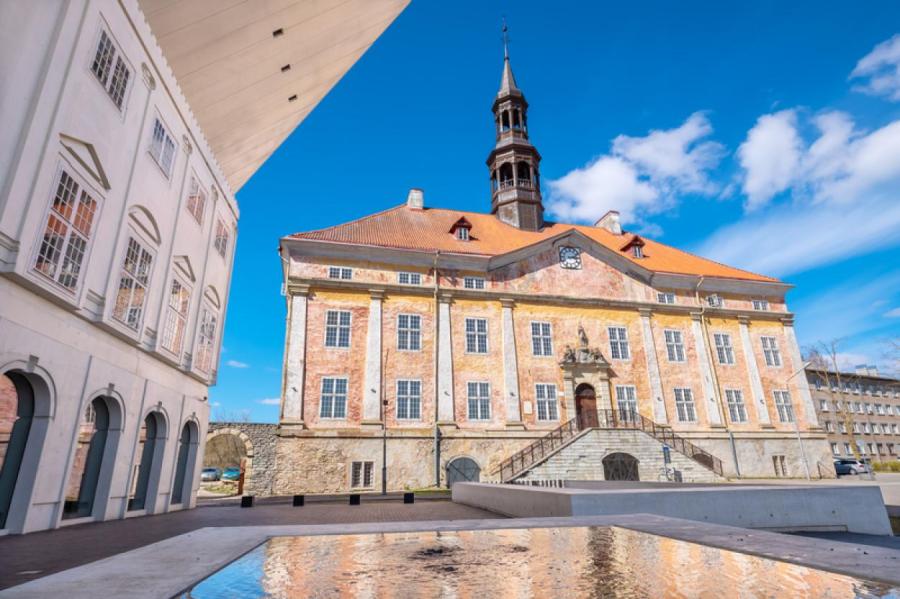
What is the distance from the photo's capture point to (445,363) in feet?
84.8

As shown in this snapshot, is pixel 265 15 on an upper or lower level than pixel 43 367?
upper

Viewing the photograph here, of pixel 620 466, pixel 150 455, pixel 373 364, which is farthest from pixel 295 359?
pixel 620 466

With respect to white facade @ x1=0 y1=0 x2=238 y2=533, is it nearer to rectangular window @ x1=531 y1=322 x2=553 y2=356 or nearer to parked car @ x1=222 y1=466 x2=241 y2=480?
rectangular window @ x1=531 y1=322 x2=553 y2=356

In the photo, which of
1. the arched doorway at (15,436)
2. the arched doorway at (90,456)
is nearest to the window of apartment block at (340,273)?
the arched doorway at (90,456)

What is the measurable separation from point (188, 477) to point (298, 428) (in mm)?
6501

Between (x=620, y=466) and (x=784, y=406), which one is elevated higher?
(x=784, y=406)

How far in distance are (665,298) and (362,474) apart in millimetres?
21427

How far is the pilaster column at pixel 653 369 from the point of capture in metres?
28.0

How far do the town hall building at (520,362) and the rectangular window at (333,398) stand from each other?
10 centimetres

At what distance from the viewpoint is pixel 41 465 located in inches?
336

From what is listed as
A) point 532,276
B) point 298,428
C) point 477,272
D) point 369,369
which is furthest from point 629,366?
point 298,428

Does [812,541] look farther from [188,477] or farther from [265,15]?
[188,477]

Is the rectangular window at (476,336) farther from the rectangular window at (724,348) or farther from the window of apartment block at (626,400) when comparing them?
the rectangular window at (724,348)

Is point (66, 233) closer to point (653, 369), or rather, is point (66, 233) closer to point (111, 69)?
point (111, 69)
